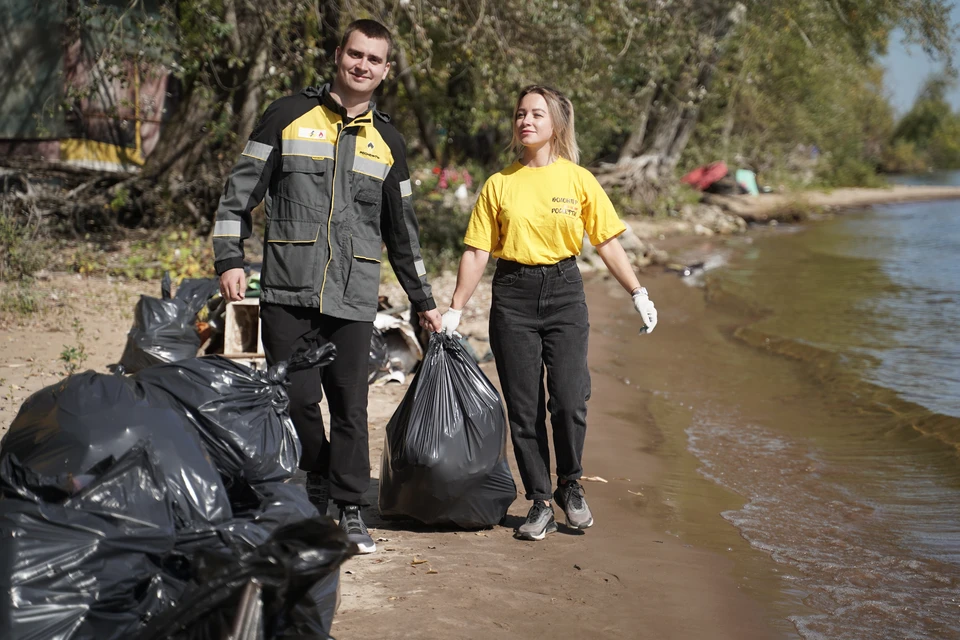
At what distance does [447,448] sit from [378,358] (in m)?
2.36

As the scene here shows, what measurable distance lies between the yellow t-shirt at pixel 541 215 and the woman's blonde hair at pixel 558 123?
0.29 ft

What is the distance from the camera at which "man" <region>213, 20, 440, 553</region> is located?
3.29m

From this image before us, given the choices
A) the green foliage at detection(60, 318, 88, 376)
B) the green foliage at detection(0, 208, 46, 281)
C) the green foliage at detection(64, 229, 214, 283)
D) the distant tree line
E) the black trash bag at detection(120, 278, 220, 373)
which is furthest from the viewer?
the distant tree line

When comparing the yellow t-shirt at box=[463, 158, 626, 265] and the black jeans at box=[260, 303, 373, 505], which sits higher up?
the yellow t-shirt at box=[463, 158, 626, 265]

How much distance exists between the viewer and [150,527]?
2.23 meters

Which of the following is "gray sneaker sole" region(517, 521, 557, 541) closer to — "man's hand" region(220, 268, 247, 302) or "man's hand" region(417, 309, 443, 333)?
"man's hand" region(417, 309, 443, 333)

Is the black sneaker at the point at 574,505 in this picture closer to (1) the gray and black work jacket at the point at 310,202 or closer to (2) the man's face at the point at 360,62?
(1) the gray and black work jacket at the point at 310,202

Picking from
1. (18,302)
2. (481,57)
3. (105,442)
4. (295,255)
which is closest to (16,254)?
(18,302)

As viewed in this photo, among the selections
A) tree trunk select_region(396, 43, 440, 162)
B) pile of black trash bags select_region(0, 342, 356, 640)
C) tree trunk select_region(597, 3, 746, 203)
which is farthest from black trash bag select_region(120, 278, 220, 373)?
tree trunk select_region(597, 3, 746, 203)

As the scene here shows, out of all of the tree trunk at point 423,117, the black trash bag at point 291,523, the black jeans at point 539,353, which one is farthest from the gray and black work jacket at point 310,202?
the tree trunk at point 423,117

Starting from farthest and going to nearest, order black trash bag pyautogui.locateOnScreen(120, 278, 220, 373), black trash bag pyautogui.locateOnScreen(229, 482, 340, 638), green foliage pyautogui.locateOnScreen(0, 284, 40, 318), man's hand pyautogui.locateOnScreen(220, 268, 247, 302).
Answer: green foliage pyautogui.locateOnScreen(0, 284, 40, 318), black trash bag pyautogui.locateOnScreen(120, 278, 220, 373), man's hand pyautogui.locateOnScreen(220, 268, 247, 302), black trash bag pyautogui.locateOnScreen(229, 482, 340, 638)

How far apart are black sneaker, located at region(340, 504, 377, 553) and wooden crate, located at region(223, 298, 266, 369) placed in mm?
2523

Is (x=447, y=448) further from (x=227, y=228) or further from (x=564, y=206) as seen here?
(x=227, y=228)

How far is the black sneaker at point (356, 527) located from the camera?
3.41m
